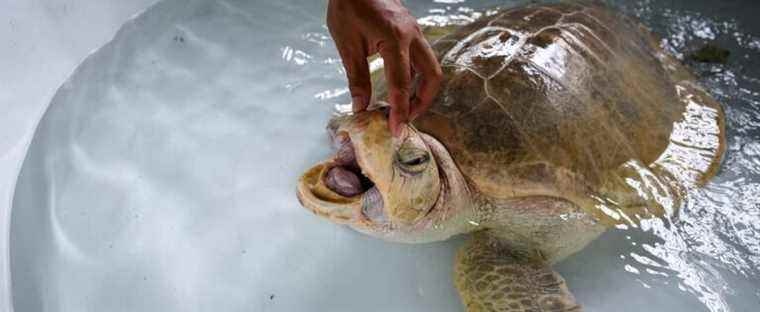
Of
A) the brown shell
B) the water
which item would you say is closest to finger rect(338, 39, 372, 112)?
the brown shell

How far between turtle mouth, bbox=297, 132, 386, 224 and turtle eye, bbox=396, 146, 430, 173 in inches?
3.7

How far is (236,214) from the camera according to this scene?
5.48 feet

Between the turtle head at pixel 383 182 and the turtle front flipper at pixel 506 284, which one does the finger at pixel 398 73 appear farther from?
the turtle front flipper at pixel 506 284

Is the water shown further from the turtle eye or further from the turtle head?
the turtle eye

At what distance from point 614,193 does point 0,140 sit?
1773mm

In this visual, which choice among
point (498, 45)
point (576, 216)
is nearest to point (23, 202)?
point (498, 45)

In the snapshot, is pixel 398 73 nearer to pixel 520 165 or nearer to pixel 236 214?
pixel 520 165

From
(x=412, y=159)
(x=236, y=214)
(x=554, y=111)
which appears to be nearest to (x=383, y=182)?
(x=412, y=159)

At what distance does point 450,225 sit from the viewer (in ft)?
4.79

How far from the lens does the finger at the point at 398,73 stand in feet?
3.31

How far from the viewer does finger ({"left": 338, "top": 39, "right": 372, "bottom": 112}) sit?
3.81ft

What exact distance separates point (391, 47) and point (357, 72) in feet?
0.60

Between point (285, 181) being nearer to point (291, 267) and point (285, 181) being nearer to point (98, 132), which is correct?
point (291, 267)

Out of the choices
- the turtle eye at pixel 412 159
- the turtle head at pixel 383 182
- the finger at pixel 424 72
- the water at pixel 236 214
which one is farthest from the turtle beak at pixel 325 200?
the water at pixel 236 214
